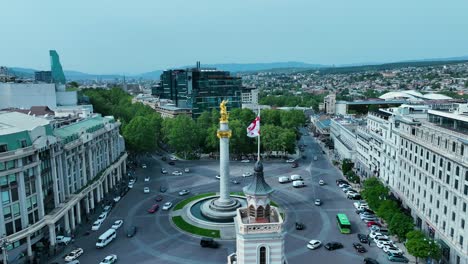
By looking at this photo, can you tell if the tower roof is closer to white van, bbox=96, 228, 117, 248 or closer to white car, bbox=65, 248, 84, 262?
white car, bbox=65, 248, 84, 262

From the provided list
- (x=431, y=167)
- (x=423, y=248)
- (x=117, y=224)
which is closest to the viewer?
(x=423, y=248)

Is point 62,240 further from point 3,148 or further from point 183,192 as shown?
point 183,192

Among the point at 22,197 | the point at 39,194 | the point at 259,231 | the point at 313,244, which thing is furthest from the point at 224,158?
the point at 259,231

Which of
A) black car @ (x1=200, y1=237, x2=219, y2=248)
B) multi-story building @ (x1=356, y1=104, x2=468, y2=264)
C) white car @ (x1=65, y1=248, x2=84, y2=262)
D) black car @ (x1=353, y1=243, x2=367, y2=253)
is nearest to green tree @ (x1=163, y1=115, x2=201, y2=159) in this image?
multi-story building @ (x1=356, y1=104, x2=468, y2=264)

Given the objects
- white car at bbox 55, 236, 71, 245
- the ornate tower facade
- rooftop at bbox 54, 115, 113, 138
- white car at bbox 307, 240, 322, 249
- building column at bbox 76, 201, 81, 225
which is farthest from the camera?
rooftop at bbox 54, 115, 113, 138

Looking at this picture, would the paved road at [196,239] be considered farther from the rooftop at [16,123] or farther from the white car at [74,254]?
the rooftop at [16,123]

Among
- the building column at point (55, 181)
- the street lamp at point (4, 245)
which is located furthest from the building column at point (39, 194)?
the street lamp at point (4, 245)
